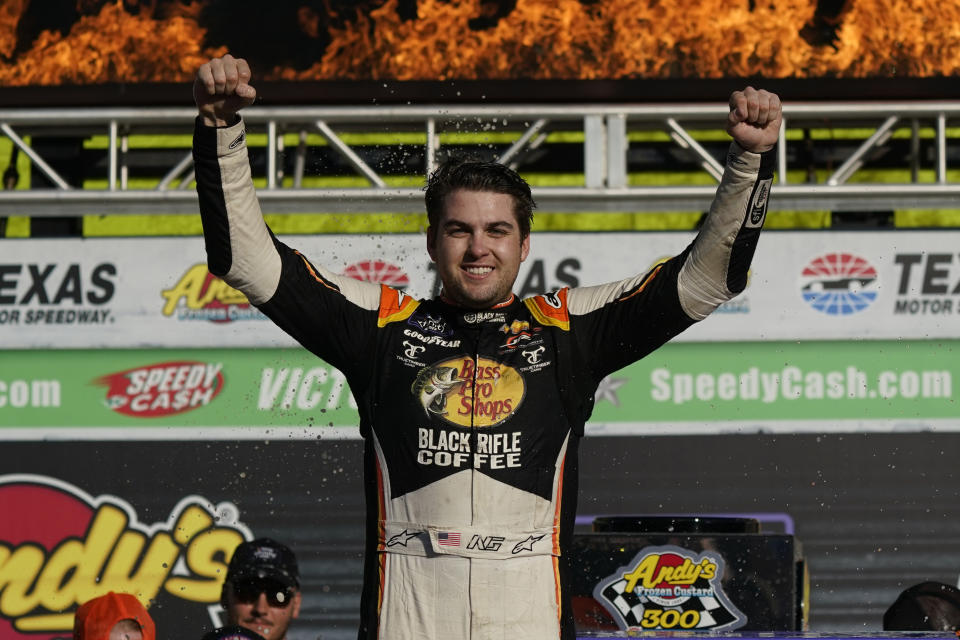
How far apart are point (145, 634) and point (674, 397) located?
13.6 ft

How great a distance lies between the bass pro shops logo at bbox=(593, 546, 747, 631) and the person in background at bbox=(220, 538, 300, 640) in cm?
149

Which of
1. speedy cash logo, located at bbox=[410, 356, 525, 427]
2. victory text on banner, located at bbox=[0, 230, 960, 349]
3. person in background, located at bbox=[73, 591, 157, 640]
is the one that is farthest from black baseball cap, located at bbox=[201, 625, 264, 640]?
victory text on banner, located at bbox=[0, 230, 960, 349]

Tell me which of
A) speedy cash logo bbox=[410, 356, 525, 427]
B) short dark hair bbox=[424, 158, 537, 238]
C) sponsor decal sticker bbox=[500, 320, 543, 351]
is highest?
short dark hair bbox=[424, 158, 537, 238]

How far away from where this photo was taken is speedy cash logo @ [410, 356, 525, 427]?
2.47m

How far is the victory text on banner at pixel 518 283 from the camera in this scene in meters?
7.46

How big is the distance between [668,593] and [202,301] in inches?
177

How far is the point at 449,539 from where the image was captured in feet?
7.82

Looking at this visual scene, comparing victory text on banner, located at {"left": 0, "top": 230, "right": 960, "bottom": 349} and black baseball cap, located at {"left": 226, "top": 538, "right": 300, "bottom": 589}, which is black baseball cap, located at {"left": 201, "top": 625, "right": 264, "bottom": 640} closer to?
black baseball cap, located at {"left": 226, "top": 538, "right": 300, "bottom": 589}

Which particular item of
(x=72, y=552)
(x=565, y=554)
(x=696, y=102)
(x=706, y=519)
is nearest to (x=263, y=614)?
(x=706, y=519)

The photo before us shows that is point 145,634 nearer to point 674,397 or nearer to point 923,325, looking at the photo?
point 674,397

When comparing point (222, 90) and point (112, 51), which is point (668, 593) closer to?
point (222, 90)

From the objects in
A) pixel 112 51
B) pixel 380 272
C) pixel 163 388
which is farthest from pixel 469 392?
pixel 112 51

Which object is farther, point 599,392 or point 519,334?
point 599,392

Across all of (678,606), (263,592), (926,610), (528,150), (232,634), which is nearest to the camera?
(232,634)
